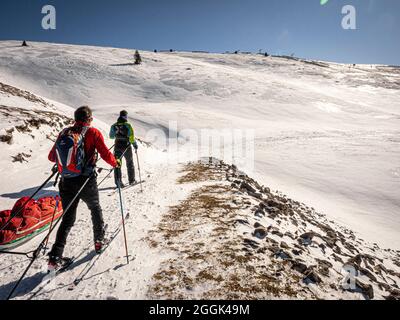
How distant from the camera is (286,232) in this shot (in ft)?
19.1

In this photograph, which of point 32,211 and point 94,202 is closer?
point 94,202

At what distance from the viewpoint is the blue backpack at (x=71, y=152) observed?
157 inches

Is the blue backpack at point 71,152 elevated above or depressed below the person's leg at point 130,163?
above

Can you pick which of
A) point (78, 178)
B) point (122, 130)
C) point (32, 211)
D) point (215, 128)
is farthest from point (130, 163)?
point (215, 128)

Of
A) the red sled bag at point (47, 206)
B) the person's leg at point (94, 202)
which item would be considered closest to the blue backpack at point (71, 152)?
the person's leg at point (94, 202)

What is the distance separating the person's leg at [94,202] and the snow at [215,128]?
51 centimetres

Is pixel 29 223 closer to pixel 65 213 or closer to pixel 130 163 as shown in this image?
pixel 65 213

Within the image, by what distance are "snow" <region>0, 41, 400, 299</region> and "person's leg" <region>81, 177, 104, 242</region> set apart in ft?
1.68

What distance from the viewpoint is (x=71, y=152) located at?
13.1ft

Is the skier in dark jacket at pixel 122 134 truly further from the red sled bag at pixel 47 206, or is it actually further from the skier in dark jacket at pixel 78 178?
the skier in dark jacket at pixel 78 178

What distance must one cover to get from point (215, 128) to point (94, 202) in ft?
78.2

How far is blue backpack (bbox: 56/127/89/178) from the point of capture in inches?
157
